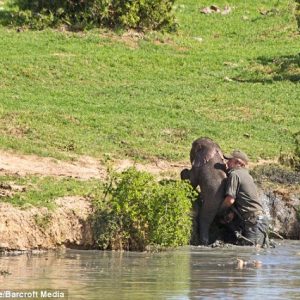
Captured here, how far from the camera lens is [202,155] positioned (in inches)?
591

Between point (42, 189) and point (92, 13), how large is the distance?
1091 cm

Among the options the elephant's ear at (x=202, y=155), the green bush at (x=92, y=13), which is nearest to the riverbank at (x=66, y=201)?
the elephant's ear at (x=202, y=155)

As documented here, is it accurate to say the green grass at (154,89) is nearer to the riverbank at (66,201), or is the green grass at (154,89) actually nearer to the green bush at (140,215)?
the riverbank at (66,201)

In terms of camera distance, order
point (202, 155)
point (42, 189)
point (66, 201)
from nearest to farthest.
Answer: point (66, 201) < point (42, 189) < point (202, 155)

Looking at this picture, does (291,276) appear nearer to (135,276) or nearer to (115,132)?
(135,276)

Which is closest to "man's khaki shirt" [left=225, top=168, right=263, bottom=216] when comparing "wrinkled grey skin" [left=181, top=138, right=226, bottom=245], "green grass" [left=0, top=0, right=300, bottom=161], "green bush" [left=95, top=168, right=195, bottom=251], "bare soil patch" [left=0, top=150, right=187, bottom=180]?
"wrinkled grey skin" [left=181, top=138, right=226, bottom=245]

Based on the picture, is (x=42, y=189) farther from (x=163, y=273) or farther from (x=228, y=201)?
(x=163, y=273)

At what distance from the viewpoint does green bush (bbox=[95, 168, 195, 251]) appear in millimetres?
13453

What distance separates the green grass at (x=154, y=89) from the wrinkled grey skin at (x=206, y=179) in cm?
207

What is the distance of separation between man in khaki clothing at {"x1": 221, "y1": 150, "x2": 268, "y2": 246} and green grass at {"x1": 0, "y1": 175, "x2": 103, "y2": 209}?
4.97 ft

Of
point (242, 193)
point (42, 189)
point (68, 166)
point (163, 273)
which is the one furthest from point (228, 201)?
point (68, 166)

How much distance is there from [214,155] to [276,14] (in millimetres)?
13142

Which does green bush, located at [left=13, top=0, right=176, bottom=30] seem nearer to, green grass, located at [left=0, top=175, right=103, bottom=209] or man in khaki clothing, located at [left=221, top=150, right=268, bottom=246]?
green grass, located at [left=0, top=175, right=103, bottom=209]

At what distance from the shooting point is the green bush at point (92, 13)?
80.4 ft
